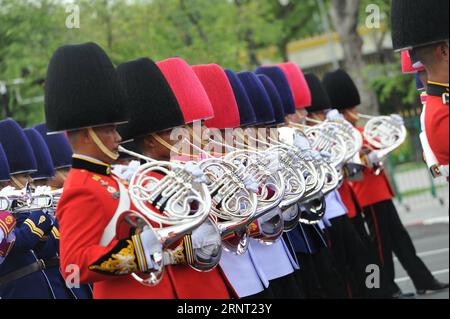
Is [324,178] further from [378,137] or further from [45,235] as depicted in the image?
[378,137]

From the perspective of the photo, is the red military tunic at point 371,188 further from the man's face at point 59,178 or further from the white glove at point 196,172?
the white glove at point 196,172

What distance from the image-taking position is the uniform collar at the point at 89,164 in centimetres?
531

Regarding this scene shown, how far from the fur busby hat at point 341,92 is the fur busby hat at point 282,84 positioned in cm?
165

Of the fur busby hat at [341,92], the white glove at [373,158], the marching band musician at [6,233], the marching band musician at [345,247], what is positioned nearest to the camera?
the marching band musician at [6,233]

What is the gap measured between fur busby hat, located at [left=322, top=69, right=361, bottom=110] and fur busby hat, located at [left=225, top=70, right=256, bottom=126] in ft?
11.1

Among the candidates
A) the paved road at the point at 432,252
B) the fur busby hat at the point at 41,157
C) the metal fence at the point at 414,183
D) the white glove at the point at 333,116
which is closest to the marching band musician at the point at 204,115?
the fur busby hat at the point at 41,157

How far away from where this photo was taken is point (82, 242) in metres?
5.03

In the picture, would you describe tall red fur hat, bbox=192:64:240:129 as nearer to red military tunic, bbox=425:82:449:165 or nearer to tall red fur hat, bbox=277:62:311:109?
tall red fur hat, bbox=277:62:311:109

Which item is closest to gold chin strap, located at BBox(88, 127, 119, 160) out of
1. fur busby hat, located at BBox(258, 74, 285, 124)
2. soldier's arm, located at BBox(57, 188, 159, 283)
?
soldier's arm, located at BBox(57, 188, 159, 283)

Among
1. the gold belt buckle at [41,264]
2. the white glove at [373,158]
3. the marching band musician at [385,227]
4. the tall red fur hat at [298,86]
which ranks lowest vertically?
the marching band musician at [385,227]

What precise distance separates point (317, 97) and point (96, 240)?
22.8 feet

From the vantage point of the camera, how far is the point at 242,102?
29.4 feet

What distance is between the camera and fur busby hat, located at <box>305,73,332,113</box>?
11703 millimetres
